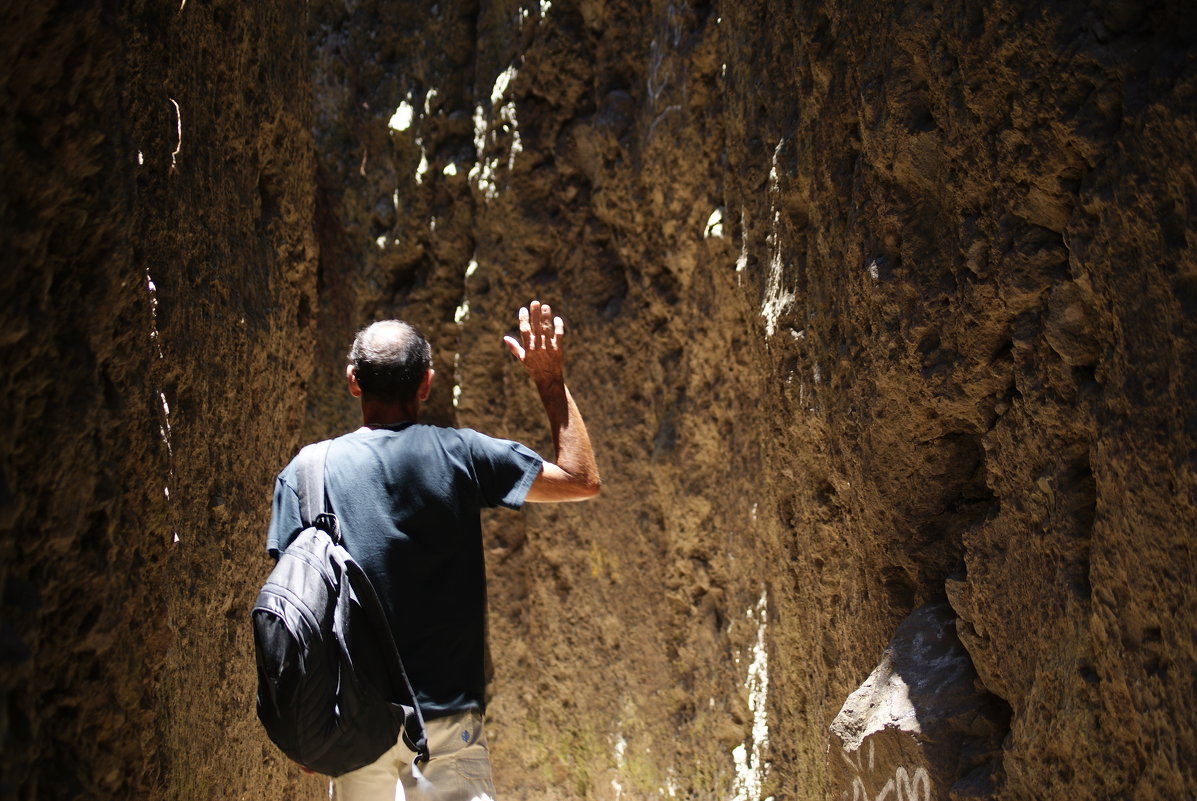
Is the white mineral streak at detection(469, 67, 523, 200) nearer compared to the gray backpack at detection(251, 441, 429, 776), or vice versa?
the gray backpack at detection(251, 441, 429, 776)

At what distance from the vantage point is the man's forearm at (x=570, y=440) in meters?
2.24

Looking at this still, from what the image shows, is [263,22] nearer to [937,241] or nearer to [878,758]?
[937,241]

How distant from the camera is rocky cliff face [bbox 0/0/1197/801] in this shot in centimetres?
145

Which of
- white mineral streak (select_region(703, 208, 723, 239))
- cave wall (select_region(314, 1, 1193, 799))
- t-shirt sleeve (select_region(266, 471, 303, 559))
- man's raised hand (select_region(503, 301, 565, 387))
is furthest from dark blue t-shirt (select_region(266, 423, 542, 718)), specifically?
white mineral streak (select_region(703, 208, 723, 239))

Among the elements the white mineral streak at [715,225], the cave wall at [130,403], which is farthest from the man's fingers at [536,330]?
the white mineral streak at [715,225]

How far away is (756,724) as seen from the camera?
3010 mm

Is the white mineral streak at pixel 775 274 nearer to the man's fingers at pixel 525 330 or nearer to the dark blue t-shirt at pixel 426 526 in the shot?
the man's fingers at pixel 525 330

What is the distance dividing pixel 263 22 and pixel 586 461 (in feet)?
5.86

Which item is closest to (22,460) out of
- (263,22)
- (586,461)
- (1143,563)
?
(586,461)

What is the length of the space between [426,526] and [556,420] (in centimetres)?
38

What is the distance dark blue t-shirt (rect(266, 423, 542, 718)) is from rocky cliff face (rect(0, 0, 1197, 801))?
0.34 metres

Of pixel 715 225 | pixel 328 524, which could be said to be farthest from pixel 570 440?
pixel 715 225

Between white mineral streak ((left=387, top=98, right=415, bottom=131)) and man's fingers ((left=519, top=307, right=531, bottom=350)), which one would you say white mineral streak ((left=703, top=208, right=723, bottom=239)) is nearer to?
man's fingers ((left=519, top=307, right=531, bottom=350))

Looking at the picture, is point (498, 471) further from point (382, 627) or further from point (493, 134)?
point (493, 134)
